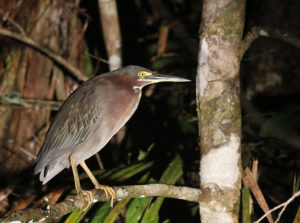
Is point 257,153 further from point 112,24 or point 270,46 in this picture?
point 112,24

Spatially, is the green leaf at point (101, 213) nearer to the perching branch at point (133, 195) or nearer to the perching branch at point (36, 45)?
the perching branch at point (133, 195)

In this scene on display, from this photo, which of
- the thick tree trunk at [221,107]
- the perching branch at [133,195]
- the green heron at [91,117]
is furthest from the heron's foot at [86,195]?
the thick tree trunk at [221,107]

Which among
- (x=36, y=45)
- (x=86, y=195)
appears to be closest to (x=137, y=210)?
(x=86, y=195)

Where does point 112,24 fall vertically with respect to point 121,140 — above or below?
above

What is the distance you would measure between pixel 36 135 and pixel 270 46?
2.99 meters

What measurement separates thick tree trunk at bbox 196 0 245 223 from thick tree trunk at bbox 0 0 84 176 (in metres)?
2.56

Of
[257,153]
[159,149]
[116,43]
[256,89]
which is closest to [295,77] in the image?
[256,89]

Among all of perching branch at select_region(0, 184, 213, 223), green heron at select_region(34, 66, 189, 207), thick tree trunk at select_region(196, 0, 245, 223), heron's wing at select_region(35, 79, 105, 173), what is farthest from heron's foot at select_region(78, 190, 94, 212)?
thick tree trunk at select_region(196, 0, 245, 223)

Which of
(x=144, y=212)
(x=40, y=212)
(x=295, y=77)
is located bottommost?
(x=144, y=212)

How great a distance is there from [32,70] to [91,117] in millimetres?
2069

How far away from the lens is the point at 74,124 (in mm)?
2842

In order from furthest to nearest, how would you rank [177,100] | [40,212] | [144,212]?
[177,100] < [144,212] < [40,212]

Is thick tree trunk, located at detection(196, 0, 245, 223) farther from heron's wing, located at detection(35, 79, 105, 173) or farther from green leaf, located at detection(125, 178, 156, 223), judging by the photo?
heron's wing, located at detection(35, 79, 105, 173)

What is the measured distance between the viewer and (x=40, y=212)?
1.61 meters
